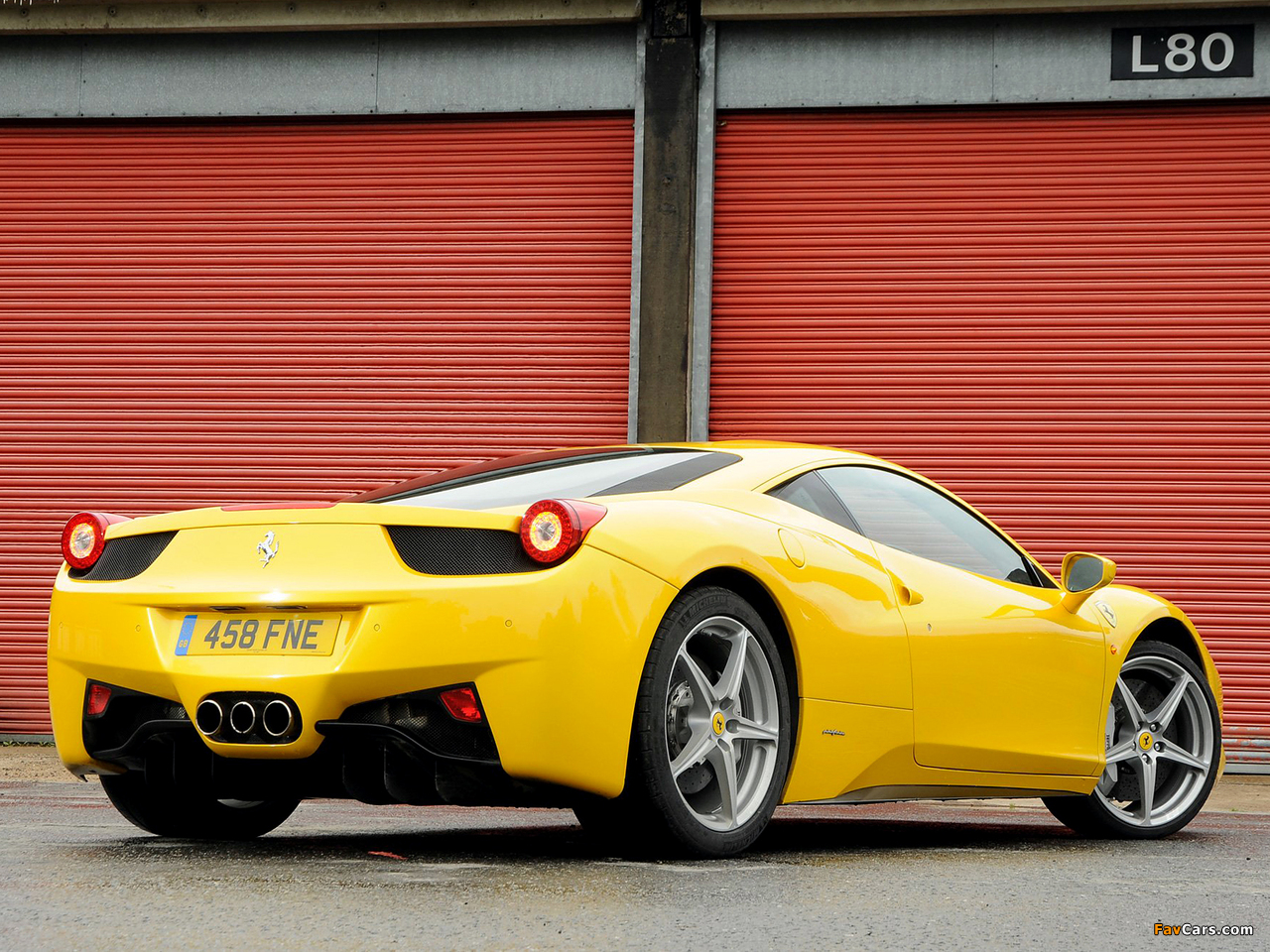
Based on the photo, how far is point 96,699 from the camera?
13.5 feet

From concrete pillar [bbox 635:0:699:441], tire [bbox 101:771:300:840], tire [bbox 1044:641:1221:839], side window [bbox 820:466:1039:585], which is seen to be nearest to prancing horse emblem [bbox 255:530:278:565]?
tire [bbox 101:771:300:840]

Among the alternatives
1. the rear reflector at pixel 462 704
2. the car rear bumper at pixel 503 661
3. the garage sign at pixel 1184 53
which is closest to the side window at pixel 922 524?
the car rear bumper at pixel 503 661

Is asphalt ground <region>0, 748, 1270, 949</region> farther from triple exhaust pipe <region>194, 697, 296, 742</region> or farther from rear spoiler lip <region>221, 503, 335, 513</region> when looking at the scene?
rear spoiler lip <region>221, 503, 335, 513</region>

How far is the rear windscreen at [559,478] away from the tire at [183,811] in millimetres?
999

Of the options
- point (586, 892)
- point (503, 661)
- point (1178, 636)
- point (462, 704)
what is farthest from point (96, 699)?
point (1178, 636)

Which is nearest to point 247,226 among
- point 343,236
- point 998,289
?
point 343,236

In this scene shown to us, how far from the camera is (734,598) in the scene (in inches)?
161

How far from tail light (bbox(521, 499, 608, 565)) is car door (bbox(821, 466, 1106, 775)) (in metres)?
1.27

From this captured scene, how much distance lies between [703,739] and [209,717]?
1.22m

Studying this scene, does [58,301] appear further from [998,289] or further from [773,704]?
[773,704]

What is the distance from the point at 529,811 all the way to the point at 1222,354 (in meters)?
6.08

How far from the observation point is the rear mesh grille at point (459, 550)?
3777mm

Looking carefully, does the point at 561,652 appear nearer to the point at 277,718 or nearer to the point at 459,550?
the point at 459,550

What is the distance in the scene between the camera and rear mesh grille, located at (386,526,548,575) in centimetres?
378
